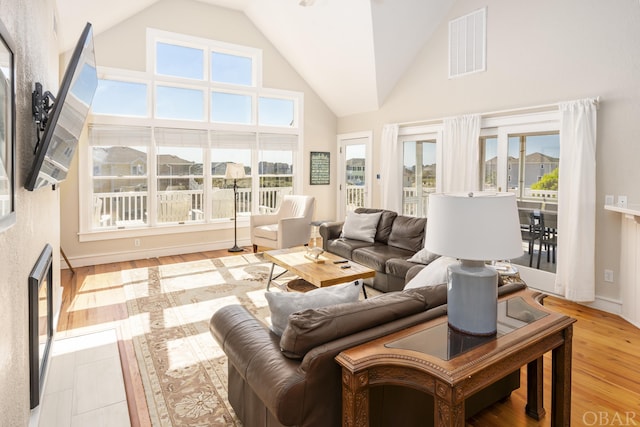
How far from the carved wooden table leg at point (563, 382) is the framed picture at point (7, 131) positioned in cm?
237

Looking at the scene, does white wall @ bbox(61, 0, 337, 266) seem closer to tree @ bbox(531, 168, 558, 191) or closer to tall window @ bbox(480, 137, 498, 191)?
tall window @ bbox(480, 137, 498, 191)

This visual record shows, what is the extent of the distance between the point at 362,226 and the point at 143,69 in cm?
402

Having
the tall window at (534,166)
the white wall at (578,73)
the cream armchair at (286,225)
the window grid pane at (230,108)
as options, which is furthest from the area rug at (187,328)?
the white wall at (578,73)

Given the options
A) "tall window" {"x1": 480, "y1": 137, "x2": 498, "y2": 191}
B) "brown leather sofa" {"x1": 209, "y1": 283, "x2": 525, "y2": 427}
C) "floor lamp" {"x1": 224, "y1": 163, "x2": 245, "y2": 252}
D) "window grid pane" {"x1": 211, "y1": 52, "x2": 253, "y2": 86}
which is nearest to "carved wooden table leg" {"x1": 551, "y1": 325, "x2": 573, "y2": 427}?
"brown leather sofa" {"x1": 209, "y1": 283, "x2": 525, "y2": 427}

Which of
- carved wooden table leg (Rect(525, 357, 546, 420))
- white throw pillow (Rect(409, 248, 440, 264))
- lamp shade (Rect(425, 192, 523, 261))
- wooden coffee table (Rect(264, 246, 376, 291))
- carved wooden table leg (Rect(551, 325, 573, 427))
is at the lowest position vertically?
carved wooden table leg (Rect(525, 357, 546, 420))

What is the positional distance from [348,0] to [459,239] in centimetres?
455

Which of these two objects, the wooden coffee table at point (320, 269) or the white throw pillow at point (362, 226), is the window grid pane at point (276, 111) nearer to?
the white throw pillow at point (362, 226)

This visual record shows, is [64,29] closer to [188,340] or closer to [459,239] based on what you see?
[188,340]

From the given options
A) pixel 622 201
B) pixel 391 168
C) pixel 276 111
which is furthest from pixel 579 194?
pixel 276 111

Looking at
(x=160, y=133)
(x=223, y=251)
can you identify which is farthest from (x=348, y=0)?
(x=223, y=251)

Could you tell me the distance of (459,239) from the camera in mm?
1538

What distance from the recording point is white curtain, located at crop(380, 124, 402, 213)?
6195 millimetres

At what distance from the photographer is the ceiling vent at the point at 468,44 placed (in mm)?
4793

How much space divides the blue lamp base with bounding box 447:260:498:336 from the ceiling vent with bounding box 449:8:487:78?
403 cm
